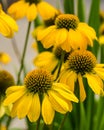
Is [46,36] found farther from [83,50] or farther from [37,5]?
[37,5]

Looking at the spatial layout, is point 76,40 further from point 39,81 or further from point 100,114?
point 100,114

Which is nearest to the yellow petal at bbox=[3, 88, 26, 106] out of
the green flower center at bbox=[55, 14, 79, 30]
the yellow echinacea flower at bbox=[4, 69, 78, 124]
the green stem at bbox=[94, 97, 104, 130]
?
the yellow echinacea flower at bbox=[4, 69, 78, 124]

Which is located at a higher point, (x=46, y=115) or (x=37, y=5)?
(x=37, y=5)

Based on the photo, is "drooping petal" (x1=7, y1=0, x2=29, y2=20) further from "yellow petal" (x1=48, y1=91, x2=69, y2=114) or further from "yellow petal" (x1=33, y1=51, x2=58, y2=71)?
"yellow petal" (x1=48, y1=91, x2=69, y2=114)

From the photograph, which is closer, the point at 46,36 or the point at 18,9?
the point at 46,36

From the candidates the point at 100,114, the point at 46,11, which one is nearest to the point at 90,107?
the point at 100,114

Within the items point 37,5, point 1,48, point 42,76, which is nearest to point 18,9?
point 37,5
